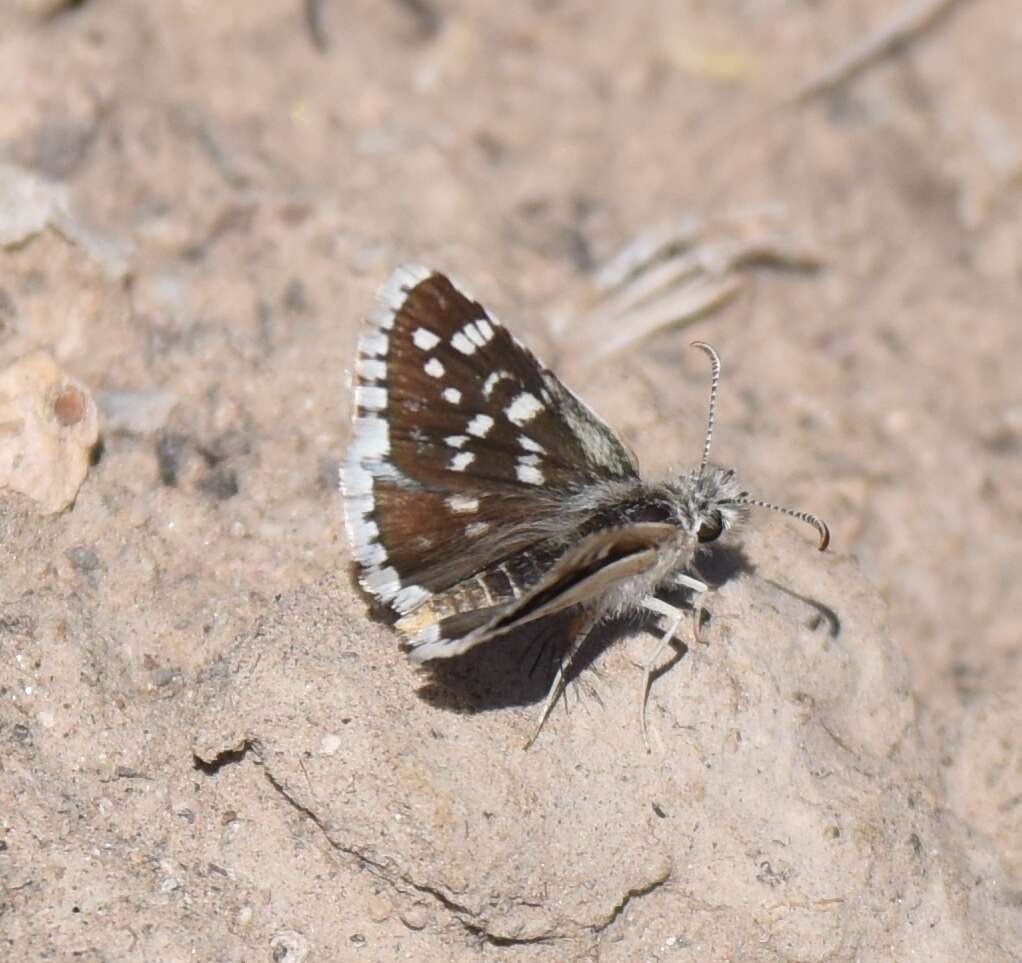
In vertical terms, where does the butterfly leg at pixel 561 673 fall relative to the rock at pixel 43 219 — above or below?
below

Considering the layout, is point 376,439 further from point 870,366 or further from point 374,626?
point 870,366

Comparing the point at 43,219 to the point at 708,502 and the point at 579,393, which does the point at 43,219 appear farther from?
the point at 708,502

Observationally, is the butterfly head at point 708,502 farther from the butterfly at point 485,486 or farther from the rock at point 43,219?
Answer: the rock at point 43,219

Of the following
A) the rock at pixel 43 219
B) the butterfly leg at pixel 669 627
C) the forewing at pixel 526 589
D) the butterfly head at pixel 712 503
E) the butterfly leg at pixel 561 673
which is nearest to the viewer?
the forewing at pixel 526 589

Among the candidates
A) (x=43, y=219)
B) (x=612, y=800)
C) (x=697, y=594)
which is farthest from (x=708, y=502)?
(x=43, y=219)

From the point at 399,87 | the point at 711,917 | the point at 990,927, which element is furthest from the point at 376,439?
the point at 399,87

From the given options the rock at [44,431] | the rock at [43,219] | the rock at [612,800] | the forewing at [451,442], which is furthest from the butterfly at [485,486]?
the rock at [43,219]
